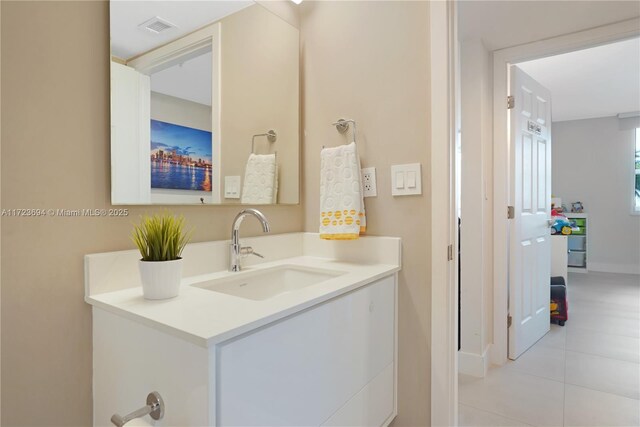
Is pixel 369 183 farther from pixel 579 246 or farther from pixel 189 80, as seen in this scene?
pixel 579 246

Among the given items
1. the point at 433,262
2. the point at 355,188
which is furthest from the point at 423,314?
the point at 355,188

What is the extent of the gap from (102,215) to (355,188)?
86 centimetres

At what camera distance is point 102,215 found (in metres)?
1.00

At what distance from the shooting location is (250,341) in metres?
0.75

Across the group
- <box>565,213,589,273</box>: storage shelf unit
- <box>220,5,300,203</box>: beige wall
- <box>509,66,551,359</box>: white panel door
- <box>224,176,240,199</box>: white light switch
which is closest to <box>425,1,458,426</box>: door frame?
<box>220,5,300,203</box>: beige wall

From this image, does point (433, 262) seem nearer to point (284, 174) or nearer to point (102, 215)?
point (284, 174)

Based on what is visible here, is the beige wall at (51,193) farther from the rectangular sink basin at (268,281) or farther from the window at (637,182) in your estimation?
the window at (637,182)

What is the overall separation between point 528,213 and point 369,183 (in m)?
1.67

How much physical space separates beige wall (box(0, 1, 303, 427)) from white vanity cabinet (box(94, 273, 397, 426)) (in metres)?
0.08

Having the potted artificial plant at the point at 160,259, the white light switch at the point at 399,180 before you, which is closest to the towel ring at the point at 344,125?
the white light switch at the point at 399,180

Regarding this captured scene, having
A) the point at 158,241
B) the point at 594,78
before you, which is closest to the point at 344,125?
the point at 158,241

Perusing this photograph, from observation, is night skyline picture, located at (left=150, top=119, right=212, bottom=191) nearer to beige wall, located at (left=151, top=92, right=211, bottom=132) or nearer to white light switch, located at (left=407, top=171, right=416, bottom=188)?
beige wall, located at (left=151, top=92, right=211, bottom=132)

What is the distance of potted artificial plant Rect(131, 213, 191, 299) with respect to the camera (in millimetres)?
905

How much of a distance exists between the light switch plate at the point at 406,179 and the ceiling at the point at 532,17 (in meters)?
1.12
